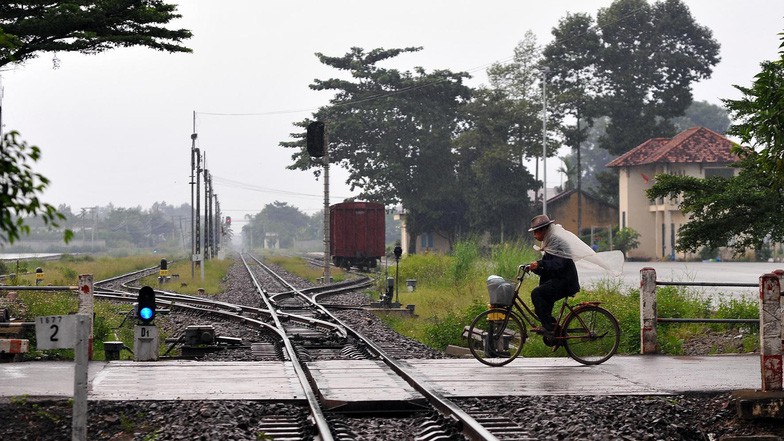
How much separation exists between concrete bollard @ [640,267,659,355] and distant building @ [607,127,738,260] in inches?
2155

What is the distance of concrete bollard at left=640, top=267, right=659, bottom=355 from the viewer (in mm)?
13595

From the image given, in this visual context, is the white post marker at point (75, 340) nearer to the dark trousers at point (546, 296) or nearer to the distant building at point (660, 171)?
the dark trousers at point (546, 296)

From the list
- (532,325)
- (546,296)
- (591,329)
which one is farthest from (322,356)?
(591,329)

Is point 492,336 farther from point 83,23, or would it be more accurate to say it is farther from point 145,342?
point 83,23

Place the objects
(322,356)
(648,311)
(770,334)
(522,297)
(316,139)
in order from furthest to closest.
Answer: (316,139)
(522,297)
(322,356)
(648,311)
(770,334)

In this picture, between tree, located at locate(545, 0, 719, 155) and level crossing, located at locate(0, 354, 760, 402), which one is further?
tree, located at locate(545, 0, 719, 155)

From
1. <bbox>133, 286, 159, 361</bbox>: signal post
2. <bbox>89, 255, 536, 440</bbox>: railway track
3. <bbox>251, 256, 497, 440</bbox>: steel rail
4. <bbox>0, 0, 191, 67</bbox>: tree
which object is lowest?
<bbox>89, 255, 536, 440</bbox>: railway track

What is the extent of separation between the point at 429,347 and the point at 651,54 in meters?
68.8

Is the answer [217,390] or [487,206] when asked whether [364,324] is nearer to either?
[217,390]

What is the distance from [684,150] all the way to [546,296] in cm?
6014

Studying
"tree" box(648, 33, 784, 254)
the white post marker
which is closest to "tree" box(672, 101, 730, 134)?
"tree" box(648, 33, 784, 254)

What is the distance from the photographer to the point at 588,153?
152 metres

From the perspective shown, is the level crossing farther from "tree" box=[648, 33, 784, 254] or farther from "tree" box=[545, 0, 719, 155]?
"tree" box=[545, 0, 719, 155]

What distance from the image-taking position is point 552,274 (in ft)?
41.2
